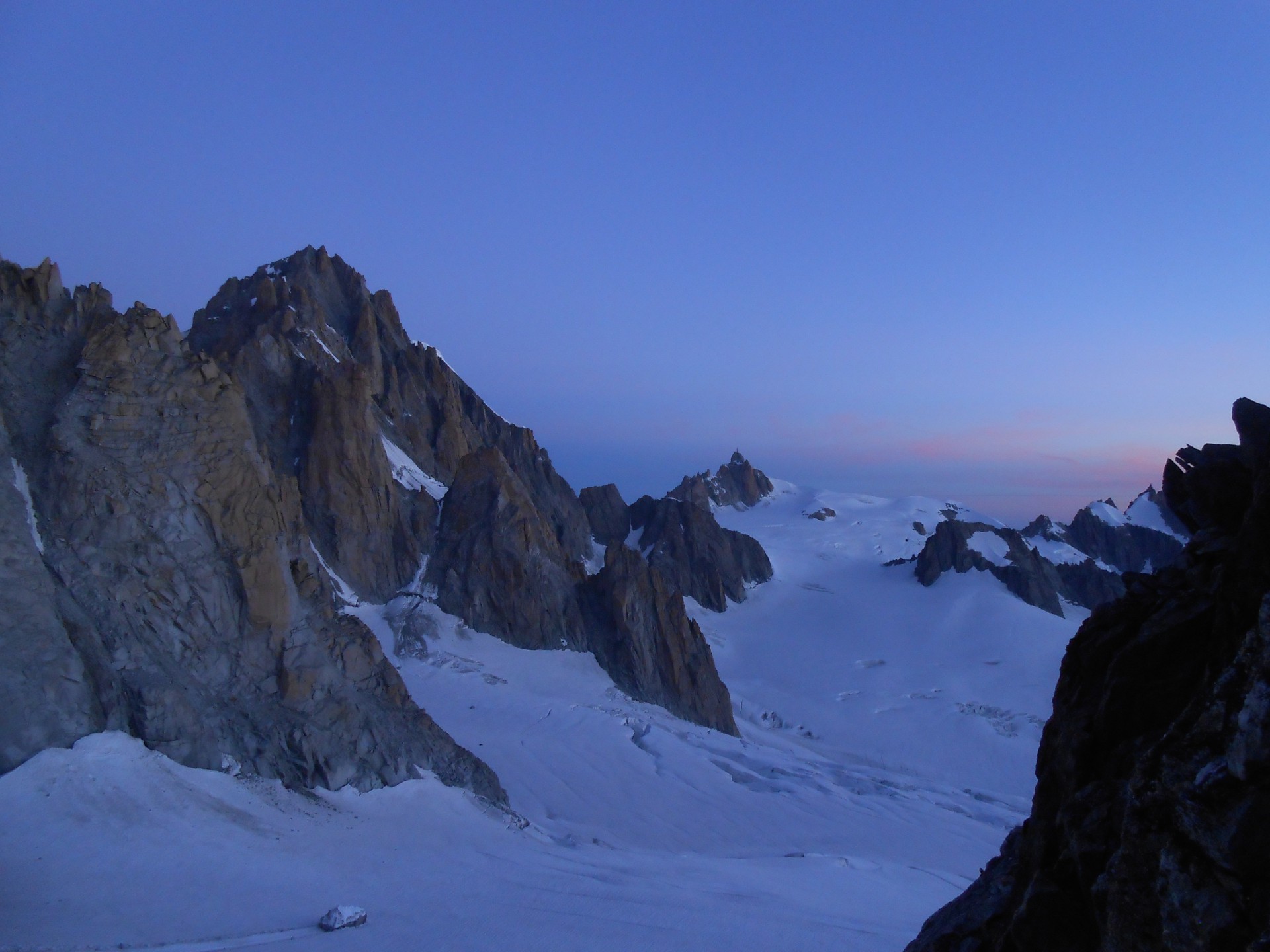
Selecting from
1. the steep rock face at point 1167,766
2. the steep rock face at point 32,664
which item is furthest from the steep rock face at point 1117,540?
the steep rock face at point 32,664

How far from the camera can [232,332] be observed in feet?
143

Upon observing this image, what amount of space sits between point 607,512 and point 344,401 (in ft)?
142

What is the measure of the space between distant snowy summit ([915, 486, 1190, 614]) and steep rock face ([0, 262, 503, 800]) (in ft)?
208

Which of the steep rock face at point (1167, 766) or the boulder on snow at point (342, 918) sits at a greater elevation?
the steep rock face at point (1167, 766)

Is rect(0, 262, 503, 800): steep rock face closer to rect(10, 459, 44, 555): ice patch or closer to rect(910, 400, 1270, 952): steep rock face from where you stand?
rect(10, 459, 44, 555): ice patch

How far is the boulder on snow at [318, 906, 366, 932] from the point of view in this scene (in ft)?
39.1

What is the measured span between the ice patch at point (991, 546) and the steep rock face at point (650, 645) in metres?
50.5

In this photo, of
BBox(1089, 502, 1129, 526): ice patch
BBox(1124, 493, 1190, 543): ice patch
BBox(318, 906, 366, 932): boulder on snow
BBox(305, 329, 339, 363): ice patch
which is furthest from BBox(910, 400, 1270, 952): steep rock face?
BBox(1089, 502, 1129, 526): ice patch

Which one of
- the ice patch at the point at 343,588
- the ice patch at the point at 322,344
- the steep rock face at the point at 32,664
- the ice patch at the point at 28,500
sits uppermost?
the ice patch at the point at 322,344

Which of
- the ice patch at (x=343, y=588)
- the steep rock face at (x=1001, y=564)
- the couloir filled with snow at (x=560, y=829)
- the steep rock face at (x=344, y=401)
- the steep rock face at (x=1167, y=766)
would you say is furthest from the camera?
the steep rock face at (x=1001, y=564)

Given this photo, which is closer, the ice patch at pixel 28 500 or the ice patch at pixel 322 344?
the ice patch at pixel 28 500

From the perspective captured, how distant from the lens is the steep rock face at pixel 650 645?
4341 centimetres

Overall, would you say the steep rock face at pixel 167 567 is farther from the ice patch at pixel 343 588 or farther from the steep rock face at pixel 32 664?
the ice patch at pixel 343 588

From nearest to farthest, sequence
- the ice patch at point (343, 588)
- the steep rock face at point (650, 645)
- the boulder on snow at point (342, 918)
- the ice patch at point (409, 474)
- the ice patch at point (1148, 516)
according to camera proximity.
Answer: the boulder on snow at point (342, 918) < the ice patch at point (343, 588) < the steep rock face at point (650, 645) < the ice patch at point (409, 474) < the ice patch at point (1148, 516)
